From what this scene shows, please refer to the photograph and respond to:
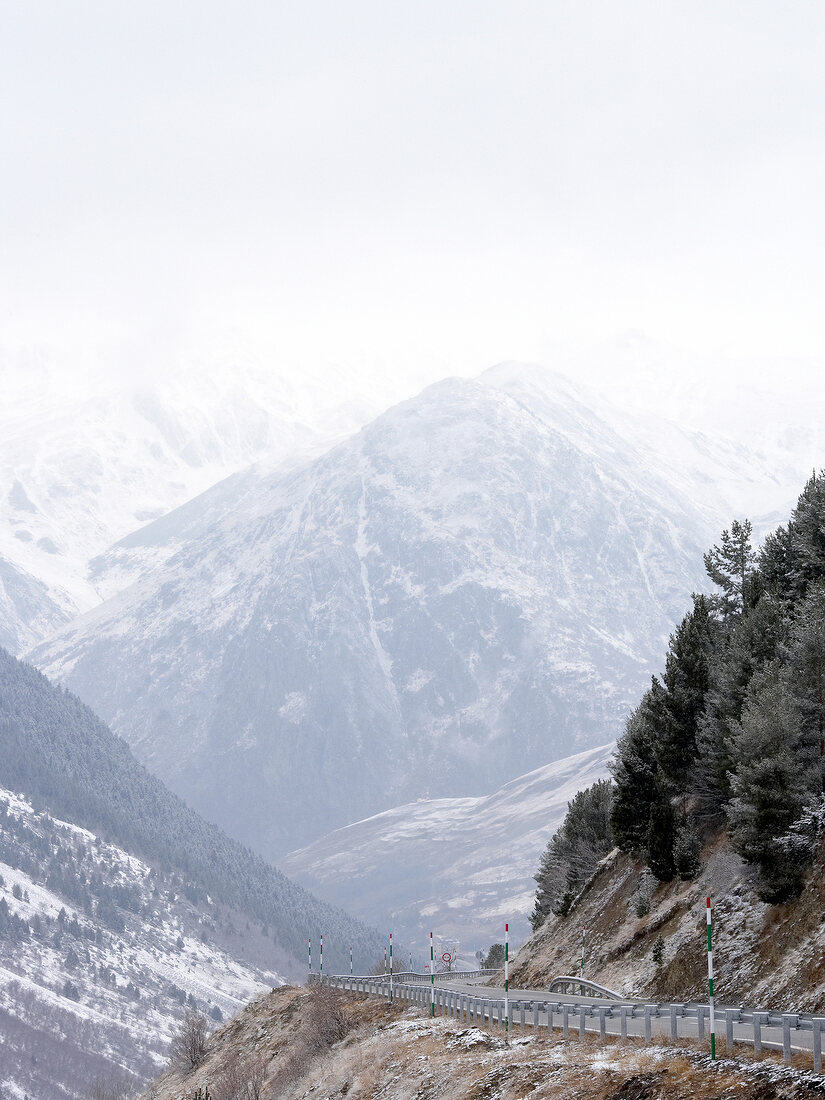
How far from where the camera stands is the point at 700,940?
49.8 m

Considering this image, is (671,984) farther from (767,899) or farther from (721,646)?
(721,646)

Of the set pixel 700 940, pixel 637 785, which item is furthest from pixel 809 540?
pixel 700 940

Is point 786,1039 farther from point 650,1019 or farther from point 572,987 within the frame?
point 572,987

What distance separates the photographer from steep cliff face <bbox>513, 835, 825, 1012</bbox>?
138ft

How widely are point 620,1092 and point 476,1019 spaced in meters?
18.6

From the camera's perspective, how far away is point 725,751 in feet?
194

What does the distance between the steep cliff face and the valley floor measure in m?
8.57

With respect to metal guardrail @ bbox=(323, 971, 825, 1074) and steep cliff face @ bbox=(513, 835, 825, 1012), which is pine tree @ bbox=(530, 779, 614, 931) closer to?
steep cliff face @ bbox=(513, 835, 825, 1012)

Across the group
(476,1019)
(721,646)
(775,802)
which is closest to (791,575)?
(721,646)

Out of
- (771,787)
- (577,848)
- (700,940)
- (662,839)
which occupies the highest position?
(771,787)

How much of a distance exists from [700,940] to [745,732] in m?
8.30

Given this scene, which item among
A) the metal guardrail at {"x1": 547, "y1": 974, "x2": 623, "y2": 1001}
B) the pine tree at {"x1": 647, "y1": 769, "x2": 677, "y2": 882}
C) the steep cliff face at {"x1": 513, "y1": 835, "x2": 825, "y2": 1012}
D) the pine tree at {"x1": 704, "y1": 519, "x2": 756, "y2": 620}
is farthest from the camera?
the pine tree at {"x1": 704, "y1": 519, "x2": 756, "y2": 620}

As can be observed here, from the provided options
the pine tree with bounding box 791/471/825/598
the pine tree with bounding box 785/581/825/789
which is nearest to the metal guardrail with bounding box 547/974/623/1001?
the pine tree with bounding box 785/581/825/789

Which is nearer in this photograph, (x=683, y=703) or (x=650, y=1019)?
(x=650, y=1019)
